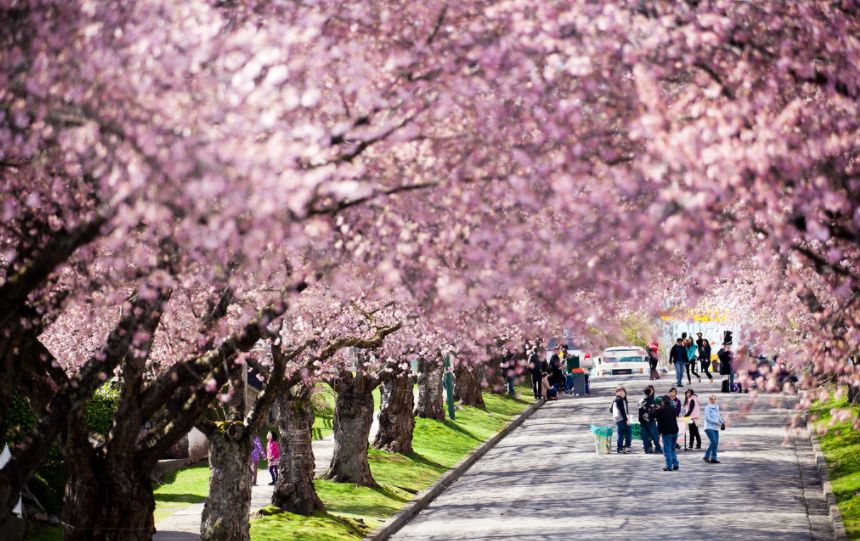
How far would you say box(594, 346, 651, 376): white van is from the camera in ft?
236

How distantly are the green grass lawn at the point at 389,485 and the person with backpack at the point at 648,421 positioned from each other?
4855 millimetres

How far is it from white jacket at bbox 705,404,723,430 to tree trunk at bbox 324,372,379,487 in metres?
7.61

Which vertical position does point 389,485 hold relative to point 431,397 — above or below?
below

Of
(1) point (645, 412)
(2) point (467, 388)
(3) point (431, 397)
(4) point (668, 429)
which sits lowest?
(4) point (668, 429)

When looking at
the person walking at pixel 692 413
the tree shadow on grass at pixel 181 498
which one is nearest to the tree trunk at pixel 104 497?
the tree shadow on grass at pixel 181 498

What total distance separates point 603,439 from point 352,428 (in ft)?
28.2

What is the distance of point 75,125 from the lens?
7828mm

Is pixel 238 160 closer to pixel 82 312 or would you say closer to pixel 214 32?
pixel 214 32

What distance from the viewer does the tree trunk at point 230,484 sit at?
Answer: 1823 centimetres

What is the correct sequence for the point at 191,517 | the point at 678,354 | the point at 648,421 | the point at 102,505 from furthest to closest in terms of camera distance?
the point at 678,354 → the point at 648,421 → the point at 191,517 → the point at 102,505

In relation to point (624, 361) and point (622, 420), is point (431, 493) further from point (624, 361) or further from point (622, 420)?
point (624, 361)

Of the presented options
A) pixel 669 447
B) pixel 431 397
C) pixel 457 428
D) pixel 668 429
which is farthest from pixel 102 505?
pixel 431 397

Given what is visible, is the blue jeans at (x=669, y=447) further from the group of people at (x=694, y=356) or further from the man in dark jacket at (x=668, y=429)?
the group of people at (x=694, y=356)

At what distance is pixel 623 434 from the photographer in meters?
33.6
